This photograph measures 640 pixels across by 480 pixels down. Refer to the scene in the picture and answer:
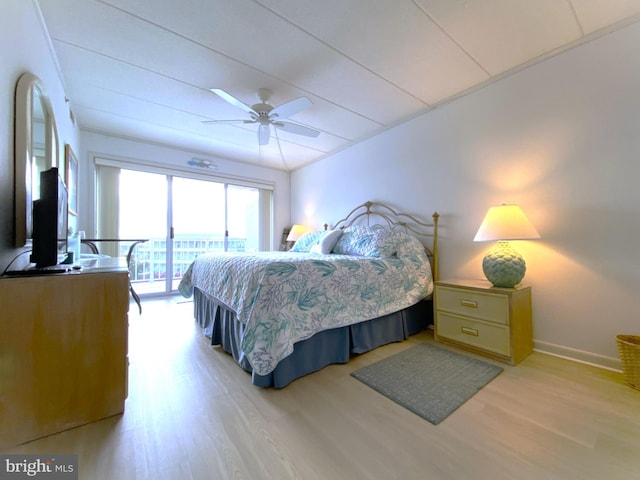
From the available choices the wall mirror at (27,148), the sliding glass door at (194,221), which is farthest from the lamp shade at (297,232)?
the wall mirror at (27,148)

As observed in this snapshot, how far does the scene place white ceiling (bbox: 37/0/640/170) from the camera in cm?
168

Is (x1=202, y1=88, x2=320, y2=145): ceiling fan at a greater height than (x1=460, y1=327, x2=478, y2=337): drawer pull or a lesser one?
greater

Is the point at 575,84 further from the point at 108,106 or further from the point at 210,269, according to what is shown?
the point at 108,106

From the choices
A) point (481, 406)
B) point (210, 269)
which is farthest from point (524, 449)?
point (210, 269)

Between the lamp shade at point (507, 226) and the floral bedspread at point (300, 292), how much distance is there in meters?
0.75

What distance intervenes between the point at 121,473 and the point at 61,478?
211 millimetres

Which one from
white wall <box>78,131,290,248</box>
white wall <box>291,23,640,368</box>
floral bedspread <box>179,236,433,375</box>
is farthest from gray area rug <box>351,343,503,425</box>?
white wall <box>78,131,290,248</box>

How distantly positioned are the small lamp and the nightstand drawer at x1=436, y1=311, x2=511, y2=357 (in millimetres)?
374

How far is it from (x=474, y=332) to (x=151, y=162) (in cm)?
481

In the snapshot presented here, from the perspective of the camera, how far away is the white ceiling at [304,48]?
5.51 feet

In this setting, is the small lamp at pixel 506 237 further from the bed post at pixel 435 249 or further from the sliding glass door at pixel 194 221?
the sliding glass door at pixel 194 221

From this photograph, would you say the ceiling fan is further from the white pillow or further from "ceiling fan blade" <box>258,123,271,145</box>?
the white pillow

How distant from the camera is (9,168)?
1287 mm

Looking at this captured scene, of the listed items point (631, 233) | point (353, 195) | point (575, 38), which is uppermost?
point (575, 38)
